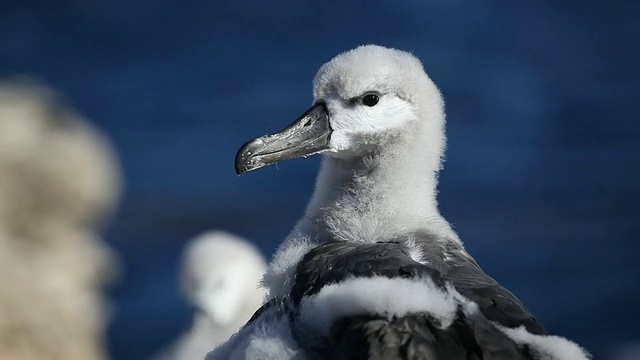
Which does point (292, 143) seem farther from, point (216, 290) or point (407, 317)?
point (216, 290)

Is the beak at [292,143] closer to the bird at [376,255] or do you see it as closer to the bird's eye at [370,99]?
the bird at [376,255]

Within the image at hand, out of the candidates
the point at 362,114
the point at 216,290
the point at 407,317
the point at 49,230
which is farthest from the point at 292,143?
the point at 216,290

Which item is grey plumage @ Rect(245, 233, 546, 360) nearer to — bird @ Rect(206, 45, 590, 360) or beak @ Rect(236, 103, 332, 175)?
bird @ Rect(206, 45, 590, 360)

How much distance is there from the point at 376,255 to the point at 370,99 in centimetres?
69

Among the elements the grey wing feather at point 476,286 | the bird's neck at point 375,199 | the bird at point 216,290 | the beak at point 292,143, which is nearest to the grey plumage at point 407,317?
the grey wing feather at point 476,286

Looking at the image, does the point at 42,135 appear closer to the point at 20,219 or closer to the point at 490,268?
the point at 20,219

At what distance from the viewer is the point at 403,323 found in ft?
8.80

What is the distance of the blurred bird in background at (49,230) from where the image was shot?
4.98m

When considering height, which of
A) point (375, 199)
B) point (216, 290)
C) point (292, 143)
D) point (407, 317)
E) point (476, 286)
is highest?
point (216, 290)

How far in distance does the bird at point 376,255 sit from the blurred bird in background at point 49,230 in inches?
72.4

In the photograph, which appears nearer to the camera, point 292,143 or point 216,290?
point 292,143

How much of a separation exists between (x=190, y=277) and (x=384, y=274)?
11.7 feet

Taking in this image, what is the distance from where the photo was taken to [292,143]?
3.52 metres

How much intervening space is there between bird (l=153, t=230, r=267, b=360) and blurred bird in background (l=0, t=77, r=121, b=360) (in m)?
0.42
